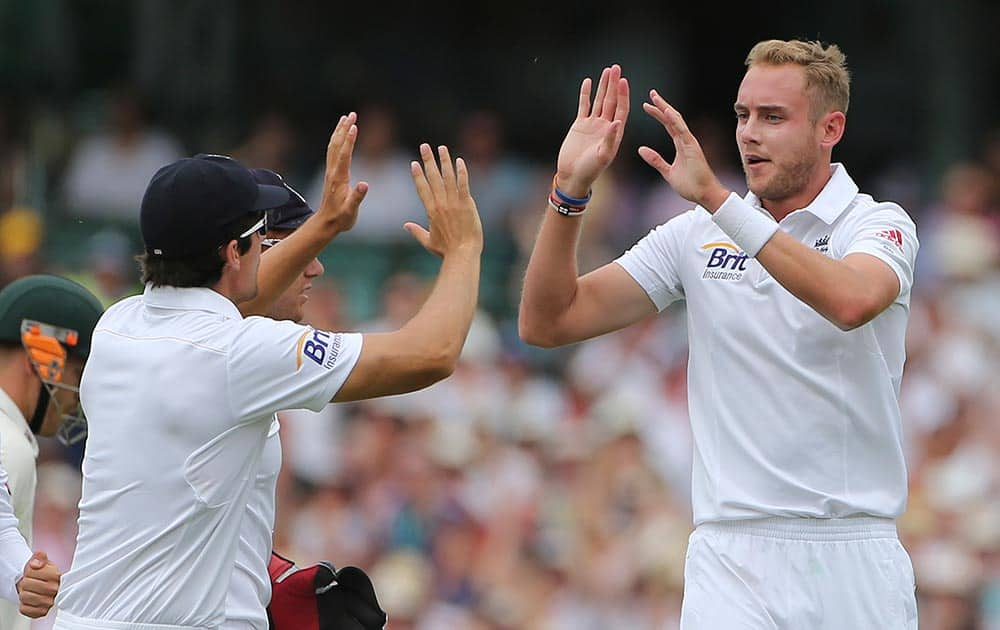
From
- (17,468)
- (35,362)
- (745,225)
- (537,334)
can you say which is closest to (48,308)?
(35,362)

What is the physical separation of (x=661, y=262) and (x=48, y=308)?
1955 mm

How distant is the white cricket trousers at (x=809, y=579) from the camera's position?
498 cm

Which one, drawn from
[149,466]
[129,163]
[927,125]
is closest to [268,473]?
[149,466]

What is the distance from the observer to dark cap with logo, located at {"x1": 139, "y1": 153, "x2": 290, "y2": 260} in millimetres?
4461

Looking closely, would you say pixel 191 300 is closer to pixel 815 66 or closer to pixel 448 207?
pixel 448 207

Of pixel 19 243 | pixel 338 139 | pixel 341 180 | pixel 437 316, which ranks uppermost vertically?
pixel 338 139

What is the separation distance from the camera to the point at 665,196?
13.1 m

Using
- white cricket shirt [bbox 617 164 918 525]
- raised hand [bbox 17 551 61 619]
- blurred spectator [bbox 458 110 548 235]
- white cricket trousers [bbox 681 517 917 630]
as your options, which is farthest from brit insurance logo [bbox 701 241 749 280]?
blurred spectator [bbox 458 110 548 235]

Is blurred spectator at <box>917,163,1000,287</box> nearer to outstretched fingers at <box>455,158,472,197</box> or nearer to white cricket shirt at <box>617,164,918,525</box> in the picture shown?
white cricket shirt at <box>617,164,918,525</box>

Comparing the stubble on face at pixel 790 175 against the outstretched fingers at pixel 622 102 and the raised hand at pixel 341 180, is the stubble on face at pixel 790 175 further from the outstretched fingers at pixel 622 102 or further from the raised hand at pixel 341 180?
the raised hand at pixel 341 180

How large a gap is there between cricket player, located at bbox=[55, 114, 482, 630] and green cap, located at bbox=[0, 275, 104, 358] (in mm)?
945

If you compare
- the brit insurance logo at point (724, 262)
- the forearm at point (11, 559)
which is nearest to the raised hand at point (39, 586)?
the forearm at point (11, 559)

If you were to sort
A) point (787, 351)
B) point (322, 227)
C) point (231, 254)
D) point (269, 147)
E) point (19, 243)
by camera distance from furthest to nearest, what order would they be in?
point (269, 147) → point (19, 243) → point (322, 227) → point (787, 351) → point (231, 254)

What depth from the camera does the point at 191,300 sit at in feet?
14.8
